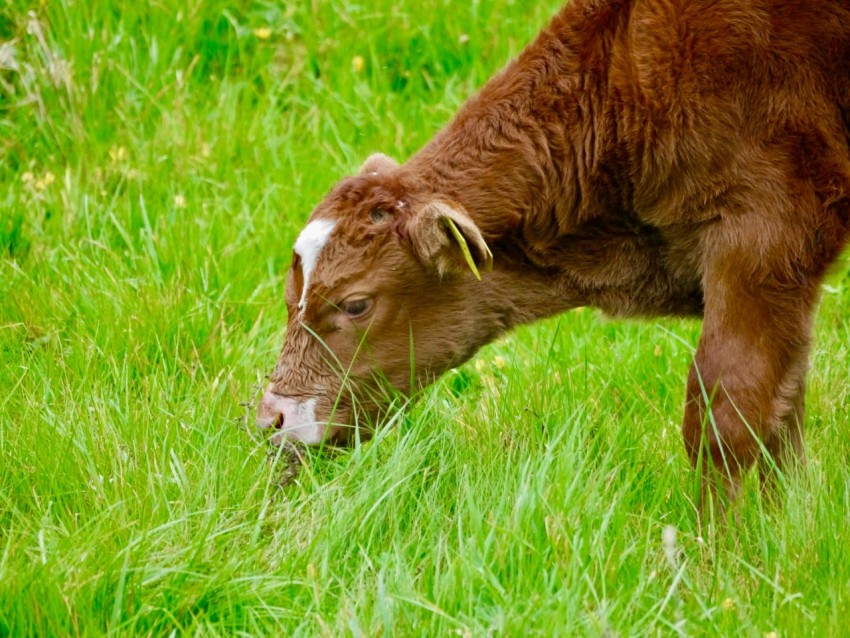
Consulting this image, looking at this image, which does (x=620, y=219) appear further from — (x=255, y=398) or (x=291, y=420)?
(x=255, y=398)

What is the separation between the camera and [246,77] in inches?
299

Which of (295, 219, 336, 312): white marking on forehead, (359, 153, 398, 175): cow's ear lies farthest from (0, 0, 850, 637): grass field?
(359, 153, 398, 175): cow's ear

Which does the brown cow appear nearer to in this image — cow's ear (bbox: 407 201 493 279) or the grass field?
cow's ear (bbox: 407 201 493 279)

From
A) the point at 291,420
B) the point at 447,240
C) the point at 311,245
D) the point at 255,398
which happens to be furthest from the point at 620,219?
the point at 255,398

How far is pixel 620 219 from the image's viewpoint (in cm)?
477

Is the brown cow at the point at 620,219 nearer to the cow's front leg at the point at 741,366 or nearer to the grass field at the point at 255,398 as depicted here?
the cow's front leg at the point at 741,366

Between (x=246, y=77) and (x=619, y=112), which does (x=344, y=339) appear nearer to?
(x=619, y=112)

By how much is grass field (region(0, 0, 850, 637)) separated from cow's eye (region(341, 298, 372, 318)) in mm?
407

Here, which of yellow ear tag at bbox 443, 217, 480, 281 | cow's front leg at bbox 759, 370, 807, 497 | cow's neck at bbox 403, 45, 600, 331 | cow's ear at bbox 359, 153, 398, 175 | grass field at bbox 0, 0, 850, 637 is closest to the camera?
grass field at bbox 0, 0, 850, 637

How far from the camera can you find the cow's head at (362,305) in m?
4.54

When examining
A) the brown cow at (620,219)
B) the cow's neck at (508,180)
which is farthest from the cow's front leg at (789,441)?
the cow's neck at (508,180)

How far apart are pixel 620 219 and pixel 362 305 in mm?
1005

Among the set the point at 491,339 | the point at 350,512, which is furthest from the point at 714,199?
the point at 350,512

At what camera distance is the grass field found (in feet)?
12.0
